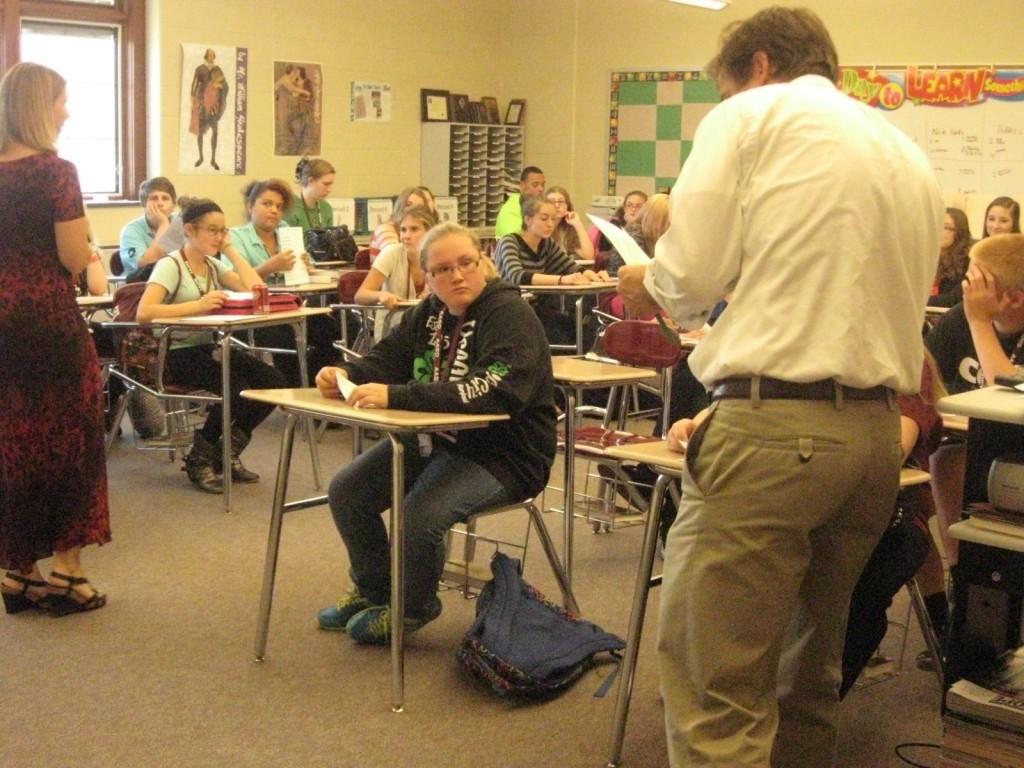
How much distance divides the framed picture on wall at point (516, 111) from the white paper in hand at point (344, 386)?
778 centimetres

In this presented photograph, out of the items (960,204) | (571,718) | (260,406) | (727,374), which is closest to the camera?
(727,374)

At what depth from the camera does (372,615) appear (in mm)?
3361

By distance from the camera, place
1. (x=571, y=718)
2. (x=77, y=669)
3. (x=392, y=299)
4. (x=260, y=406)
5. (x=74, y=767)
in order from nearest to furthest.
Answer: (x=74, y=767)
(x=571, y=718)
(x=77, y=669)
(x=260, y=406)
(x=392, y=299)

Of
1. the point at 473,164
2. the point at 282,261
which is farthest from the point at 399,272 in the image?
the point at 473,164

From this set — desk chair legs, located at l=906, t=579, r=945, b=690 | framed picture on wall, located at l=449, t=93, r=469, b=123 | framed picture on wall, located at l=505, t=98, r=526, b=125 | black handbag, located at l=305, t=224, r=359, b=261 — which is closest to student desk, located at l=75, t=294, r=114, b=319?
black handbag, located at l=305, t=224, r=359, b=261

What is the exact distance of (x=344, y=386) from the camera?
312cm

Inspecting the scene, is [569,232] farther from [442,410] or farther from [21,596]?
[442,410]

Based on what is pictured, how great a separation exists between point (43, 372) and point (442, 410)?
3.95 ft

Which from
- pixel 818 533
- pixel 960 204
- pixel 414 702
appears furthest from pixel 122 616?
pixel 960 204

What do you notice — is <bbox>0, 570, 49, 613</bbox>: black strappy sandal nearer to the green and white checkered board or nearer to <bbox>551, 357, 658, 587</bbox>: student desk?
<bbox>551, 357, 658, 587</bbox>: student desk

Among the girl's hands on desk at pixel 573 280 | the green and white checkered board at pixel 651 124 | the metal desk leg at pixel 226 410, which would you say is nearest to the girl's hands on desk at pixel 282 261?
the metal desk leg at pixel 226 410

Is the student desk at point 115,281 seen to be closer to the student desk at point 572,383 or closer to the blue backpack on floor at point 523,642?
the student desk at point 572,383

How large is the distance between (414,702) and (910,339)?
153 centimetres

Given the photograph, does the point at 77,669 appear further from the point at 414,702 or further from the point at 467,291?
the point at 467,291
